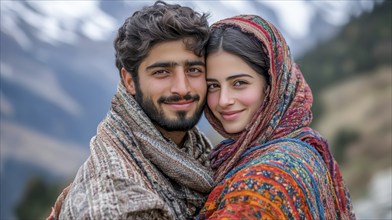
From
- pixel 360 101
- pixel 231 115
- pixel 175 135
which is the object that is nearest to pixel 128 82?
pixel 175 135

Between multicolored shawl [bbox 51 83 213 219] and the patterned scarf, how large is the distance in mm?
221

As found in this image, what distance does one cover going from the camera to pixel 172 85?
11.2ft

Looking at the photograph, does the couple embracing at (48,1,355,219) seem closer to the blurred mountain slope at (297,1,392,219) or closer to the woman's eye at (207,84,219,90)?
the woman's eye at (207,84,219,90)

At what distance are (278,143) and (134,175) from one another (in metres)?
0.87

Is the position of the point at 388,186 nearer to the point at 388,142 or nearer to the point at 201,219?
the point at 388,142

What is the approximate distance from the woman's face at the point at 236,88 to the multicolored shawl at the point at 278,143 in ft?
0.28

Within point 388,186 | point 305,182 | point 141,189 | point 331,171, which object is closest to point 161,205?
point 141,189

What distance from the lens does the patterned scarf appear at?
322cm

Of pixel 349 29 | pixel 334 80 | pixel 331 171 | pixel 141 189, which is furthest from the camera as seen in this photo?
pixel 349 29

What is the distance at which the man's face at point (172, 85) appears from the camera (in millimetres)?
3400

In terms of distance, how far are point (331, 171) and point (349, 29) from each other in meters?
39.3

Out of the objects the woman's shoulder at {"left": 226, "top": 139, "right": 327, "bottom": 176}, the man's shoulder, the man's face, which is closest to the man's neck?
the man's face

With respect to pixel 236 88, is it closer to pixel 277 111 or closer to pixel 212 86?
pixel 212 86

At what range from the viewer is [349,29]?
133 ft
